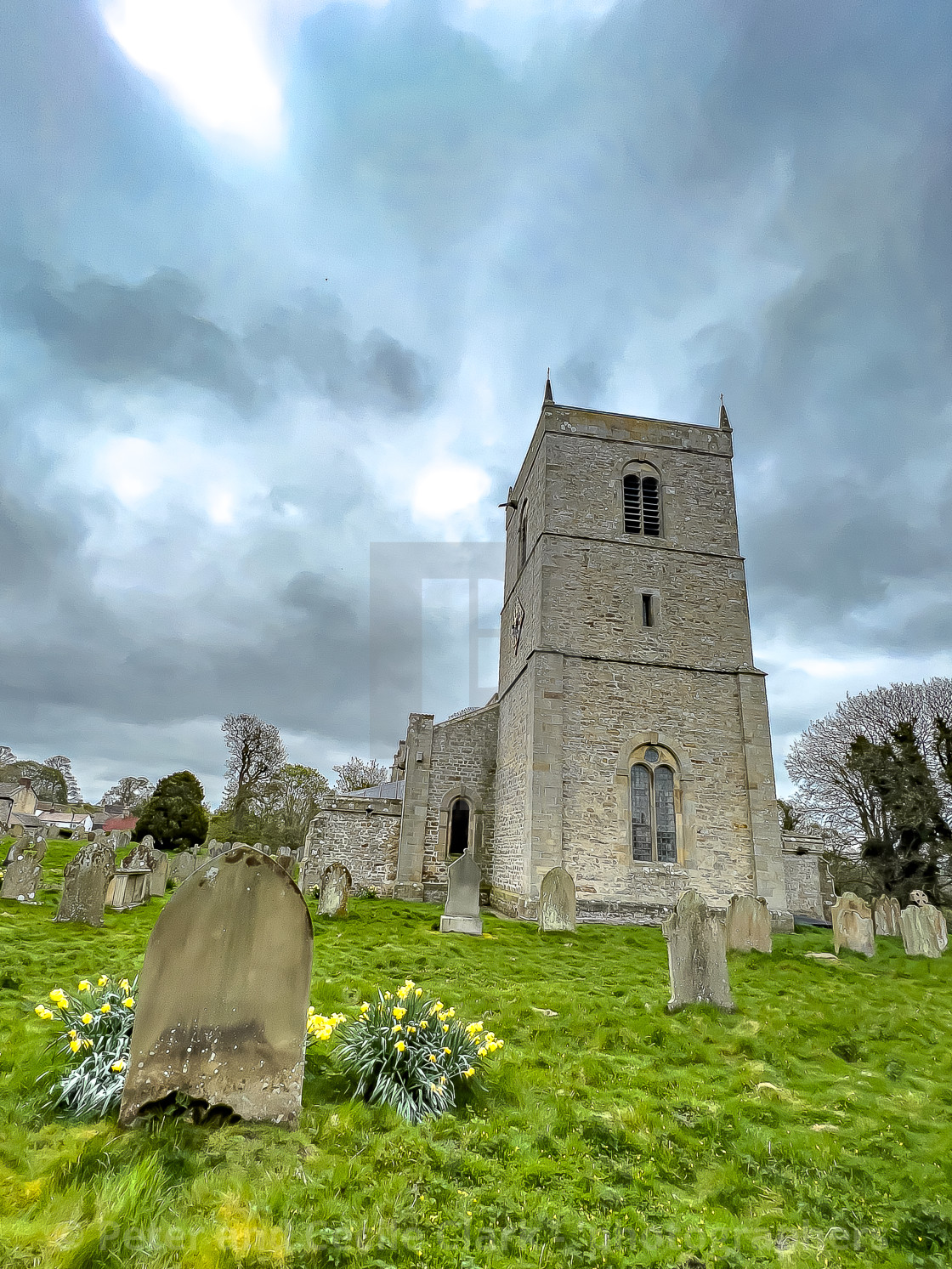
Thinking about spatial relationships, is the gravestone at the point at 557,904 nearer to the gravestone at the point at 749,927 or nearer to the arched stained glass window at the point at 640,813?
the gravestone at the point at 749,927

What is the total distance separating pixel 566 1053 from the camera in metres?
4.76

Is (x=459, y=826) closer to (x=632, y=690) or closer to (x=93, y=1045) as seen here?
(x=632, y=690)

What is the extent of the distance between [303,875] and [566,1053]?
12.2 metres

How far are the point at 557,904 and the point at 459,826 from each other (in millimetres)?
6620

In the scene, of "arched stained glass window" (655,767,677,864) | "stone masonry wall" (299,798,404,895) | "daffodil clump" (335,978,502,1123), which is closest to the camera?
"daffodil clump" (335,978,502,1123)

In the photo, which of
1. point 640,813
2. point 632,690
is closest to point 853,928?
point 640,813

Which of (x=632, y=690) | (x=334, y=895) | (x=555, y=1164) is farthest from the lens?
(x=632, y=690)

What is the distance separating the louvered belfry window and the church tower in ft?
0.17

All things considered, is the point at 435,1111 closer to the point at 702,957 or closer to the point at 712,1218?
the point at 712,1218

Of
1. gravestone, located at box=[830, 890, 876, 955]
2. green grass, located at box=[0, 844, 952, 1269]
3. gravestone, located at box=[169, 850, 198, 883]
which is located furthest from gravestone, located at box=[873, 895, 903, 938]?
gravestone, located at box=[169, 850, 198, 883]

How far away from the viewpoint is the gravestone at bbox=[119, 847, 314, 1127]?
3.29 meters

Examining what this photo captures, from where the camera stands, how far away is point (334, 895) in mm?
11867

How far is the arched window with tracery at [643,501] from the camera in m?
17.5

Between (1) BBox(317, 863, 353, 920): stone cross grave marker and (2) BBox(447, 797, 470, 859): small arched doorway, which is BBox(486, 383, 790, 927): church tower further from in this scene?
(1) BBox(317, 863, 353, 920): stone cross grave marker
